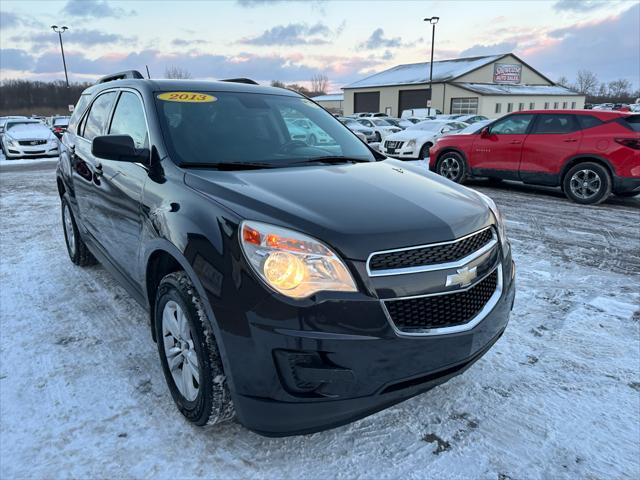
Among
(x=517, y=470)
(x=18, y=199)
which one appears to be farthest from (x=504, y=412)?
(x=18, y=199)

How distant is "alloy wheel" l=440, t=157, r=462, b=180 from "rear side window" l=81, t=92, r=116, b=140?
7.51 meters

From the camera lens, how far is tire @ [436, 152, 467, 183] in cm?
984

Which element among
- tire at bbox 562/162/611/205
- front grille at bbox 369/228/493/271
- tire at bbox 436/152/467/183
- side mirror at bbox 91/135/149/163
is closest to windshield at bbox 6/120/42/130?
tire at bbox 436/152/467/183

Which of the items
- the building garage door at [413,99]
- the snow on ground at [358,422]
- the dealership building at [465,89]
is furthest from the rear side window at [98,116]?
the building garage door at [413,99]

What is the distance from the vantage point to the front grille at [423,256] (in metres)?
1.94

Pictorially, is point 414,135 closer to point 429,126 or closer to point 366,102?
point 429,126

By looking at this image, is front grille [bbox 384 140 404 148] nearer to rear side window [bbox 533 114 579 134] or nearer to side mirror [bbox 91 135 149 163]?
rear side window [bbox 533 114 579 134]

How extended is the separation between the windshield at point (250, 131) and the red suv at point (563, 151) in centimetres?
609

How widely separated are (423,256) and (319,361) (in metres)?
0.63

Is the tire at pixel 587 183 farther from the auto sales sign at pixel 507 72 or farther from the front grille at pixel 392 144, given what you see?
the auto sales sign at pixel 507 72

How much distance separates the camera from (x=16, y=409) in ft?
8.30

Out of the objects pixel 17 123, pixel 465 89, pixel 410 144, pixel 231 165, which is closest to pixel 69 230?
pixel 231 165

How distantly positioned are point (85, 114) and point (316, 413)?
3.71 m

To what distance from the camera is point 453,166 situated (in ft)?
33.0
